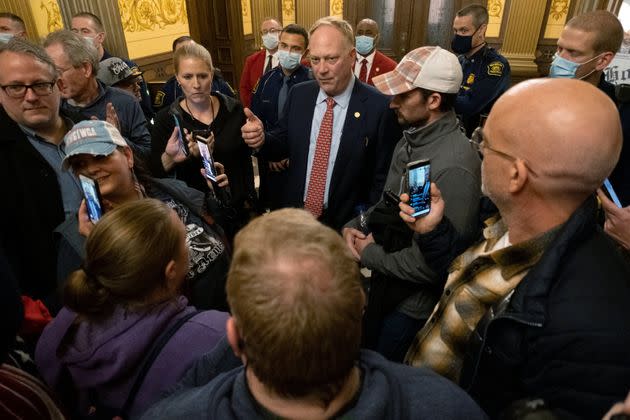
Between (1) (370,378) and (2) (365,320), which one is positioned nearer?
(1) (370,378)

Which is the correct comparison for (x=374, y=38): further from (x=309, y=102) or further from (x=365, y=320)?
(x=365, y=320)

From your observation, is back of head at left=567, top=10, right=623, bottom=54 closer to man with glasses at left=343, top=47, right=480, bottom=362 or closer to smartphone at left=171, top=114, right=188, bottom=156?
man with glasses at left=343, top=47, right=480, bottom=362

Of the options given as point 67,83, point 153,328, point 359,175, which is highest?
point 67,83

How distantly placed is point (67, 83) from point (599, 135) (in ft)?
9.21

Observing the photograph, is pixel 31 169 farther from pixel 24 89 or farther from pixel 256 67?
pixel 256 67

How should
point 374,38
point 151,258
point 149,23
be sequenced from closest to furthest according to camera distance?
point 151,258 → point 374,38 → point 149,23

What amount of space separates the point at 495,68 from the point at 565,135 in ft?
10.5

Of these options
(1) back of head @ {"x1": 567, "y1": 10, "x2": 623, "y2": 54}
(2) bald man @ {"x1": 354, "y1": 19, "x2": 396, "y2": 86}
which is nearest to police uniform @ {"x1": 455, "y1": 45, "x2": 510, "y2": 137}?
(2) bald man @ {"x1": 354, "y1": 19, "x2": 396, "y2": 86}

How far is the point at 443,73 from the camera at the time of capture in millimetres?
1718

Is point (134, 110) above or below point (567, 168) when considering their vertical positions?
below

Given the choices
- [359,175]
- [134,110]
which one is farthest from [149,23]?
[359,175]

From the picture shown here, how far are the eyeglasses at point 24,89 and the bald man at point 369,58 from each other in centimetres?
345

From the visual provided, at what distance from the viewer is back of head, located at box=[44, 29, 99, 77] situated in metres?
2.34

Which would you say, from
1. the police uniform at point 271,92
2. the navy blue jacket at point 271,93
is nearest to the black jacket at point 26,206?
the police uniform at point 271,92
